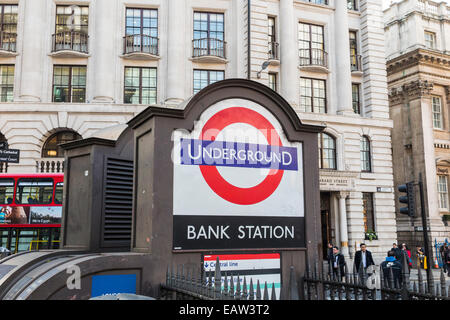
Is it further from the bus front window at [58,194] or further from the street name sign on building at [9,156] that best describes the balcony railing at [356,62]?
the street name sign on building at [9,156]

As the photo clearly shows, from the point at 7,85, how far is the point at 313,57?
19703mm

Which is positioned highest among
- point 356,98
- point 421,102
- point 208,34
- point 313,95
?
point 208,34

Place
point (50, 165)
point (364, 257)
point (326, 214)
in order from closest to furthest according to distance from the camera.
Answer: point (364, 257) < point (50, 165) < point (326, 214)

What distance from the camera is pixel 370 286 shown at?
202 inches

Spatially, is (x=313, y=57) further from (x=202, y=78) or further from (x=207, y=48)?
(x=202, y=78)

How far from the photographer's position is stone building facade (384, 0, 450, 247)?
35.6 metres

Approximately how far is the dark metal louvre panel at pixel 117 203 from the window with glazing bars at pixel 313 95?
23.2 m

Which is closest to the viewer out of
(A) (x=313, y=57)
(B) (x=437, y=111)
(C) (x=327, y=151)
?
(C) (x=327, y=151)

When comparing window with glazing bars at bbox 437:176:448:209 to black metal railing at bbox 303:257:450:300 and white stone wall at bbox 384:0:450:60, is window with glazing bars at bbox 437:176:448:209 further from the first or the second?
black metal railing at bbox 303:257:450:300

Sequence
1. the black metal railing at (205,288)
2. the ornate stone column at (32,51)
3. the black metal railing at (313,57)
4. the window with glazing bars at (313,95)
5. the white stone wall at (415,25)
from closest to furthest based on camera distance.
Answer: the black metal railing at (205,288) < the ornate stone column at (32,51) < the window with glazing bars at (313,95) < the black metal railing at (313,57) < the white stone wall at (415,25)

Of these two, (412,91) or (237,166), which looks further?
(412,91)

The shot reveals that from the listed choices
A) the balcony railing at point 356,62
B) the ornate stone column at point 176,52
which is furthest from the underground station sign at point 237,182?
the balcony railing at point 356,62

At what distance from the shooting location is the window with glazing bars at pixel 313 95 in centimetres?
3012

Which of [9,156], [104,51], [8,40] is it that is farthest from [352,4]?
[9,156]
